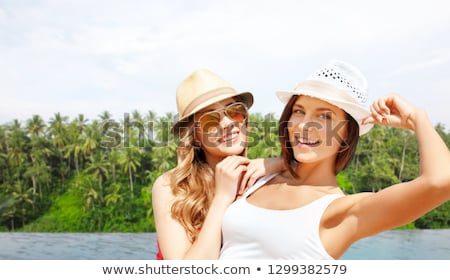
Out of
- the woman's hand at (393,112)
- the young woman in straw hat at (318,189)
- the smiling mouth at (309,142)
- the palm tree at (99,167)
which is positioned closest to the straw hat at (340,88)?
the young woman in straw hat at (318,189)

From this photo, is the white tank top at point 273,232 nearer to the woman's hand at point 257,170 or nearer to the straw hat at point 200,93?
the woman's hand at point 257,170

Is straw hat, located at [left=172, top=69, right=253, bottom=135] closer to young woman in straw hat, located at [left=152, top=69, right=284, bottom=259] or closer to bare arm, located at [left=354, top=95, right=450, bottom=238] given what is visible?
young woman in straw hat, located at [left=152, top=69, right=284, bottom=259]

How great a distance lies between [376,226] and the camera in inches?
103

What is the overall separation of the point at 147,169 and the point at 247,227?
4427 centimetres

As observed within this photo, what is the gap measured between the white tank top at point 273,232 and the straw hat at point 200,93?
0.74 m

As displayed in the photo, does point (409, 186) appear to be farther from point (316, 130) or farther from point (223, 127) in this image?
point (223, 127)

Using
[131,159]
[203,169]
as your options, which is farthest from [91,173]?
[203,169]

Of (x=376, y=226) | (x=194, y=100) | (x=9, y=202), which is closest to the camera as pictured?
(x=376, y=226)

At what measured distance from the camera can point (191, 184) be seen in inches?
137

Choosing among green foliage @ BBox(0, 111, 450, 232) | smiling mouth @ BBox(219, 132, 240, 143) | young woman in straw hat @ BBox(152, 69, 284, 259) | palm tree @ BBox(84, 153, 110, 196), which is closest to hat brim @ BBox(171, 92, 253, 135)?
young woman in straw hat @ BBox(152, 69, 284, 259)
